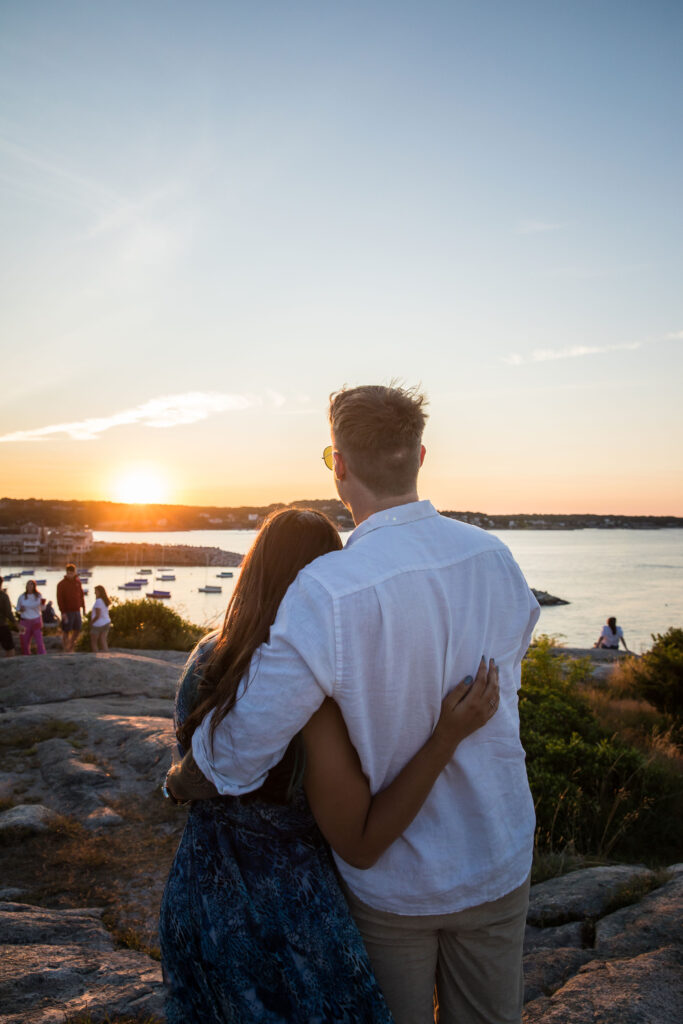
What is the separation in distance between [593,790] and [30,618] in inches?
457

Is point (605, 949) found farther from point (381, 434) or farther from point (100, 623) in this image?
point (100, 623)

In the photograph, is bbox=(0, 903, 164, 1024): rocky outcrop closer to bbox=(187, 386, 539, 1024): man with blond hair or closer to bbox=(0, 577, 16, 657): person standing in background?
bbox=(187, 386, 539, 1024): man with blond hair

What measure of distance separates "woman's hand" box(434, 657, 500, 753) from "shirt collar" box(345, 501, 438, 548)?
17.4 inches

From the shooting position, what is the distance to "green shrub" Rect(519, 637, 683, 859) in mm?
6387

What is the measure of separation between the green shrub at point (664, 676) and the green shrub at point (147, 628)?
33.6 ft

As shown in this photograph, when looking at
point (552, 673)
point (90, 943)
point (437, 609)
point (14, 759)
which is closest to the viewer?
point (437, 609)

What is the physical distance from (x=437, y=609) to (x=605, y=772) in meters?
6.87

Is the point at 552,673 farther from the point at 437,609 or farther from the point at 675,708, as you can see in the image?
the point at 437,609

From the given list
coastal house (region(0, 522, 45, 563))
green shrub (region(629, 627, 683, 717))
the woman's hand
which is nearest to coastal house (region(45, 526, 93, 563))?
coastal house (region(0, 522, 45, 563))

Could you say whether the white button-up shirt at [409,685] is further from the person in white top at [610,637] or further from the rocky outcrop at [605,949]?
the person in white top at [610,637]

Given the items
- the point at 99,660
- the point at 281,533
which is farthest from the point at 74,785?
the point at 281,533

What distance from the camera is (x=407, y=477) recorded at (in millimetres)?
1782

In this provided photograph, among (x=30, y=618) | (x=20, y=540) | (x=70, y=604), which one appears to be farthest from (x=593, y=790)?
(x=20, y=540)

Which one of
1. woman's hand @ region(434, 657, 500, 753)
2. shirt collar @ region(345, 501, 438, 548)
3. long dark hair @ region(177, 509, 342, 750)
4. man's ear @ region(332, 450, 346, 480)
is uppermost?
man's ear @ region(332, 450, 346, 480)
